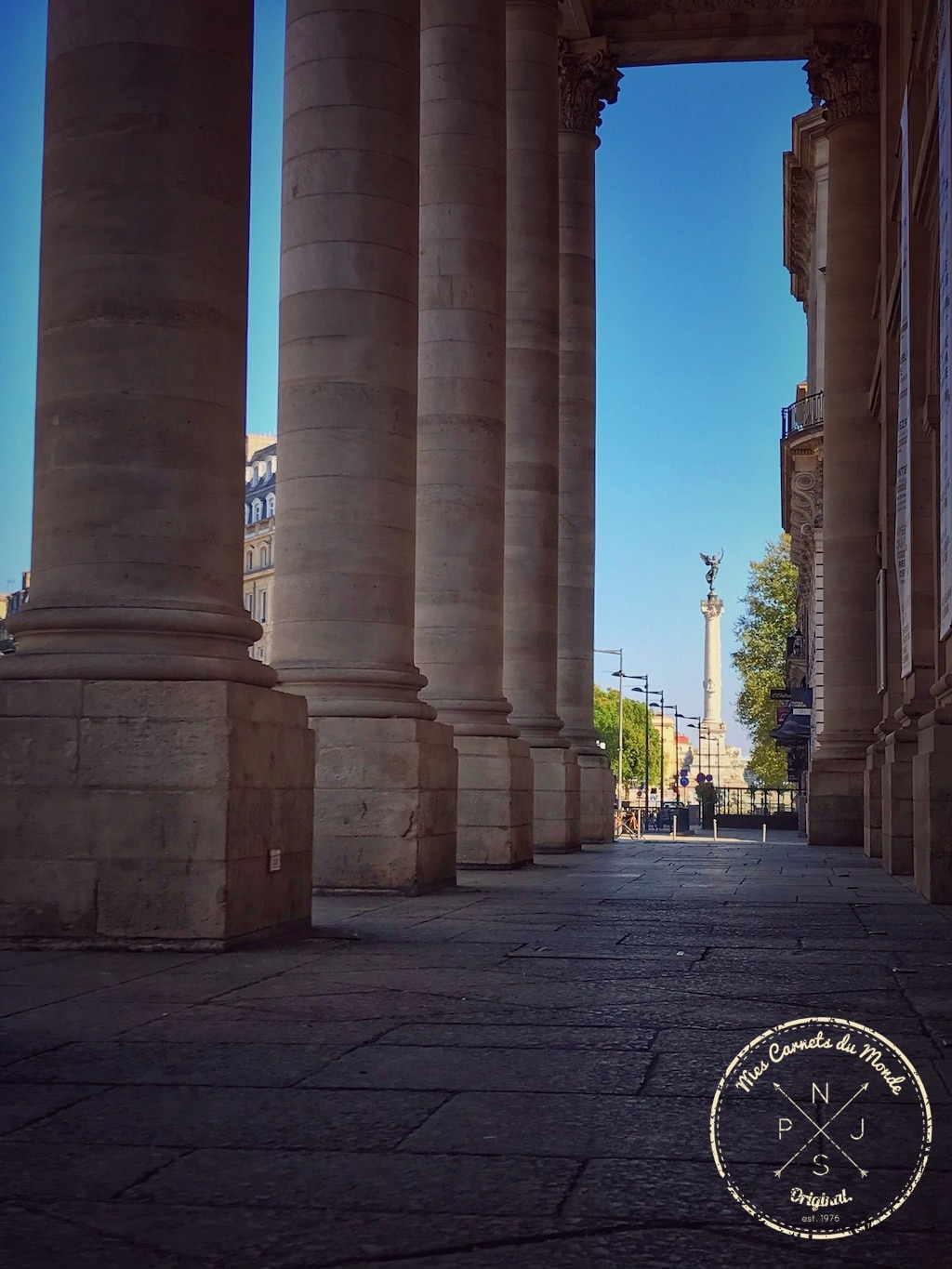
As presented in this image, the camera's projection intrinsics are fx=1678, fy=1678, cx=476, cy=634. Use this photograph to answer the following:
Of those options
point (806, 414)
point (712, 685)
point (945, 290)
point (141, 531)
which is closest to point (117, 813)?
point (141, 531)

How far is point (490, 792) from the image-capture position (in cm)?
2739

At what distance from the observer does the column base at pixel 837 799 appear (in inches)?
1624

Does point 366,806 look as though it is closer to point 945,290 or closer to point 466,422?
point 466,422

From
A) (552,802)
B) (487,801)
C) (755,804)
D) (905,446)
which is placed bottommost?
(755,804)

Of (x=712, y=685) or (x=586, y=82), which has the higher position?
(x=586, y=82)

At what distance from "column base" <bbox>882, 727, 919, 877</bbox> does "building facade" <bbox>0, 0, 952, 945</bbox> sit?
0.27 feet

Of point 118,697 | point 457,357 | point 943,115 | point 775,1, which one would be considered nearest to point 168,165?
point 118,697

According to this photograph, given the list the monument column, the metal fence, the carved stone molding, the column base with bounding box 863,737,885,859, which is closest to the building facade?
the column base with bounding box 863,737,885,859

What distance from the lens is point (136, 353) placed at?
1423 cm

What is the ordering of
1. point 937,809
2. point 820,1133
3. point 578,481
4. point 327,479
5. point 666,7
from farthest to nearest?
point 666,7 → point 578,481 → point 327,479 → point 937,809 → point 820,1133

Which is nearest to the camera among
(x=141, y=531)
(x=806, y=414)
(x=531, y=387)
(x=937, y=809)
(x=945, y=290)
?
(x=141, y=531)

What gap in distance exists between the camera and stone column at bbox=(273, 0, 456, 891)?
2036 centimetres

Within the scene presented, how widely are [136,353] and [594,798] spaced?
31.1 metres

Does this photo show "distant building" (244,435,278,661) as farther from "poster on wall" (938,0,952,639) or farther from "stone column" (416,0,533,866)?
"poster on wall" (938,0,952,639)
